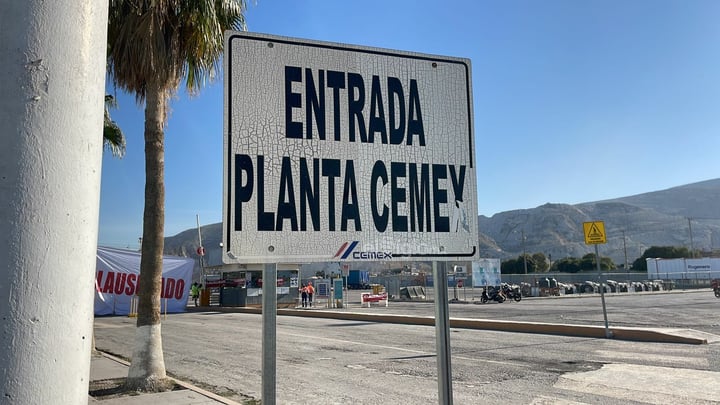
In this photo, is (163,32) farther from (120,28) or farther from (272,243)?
(272,243)

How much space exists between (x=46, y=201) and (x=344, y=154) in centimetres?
102

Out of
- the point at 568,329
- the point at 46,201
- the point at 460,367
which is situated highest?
the point at 46,201

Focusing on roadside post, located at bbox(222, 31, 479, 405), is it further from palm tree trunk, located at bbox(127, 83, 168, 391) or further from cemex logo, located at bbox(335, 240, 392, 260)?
palm tree trunk, located at bbox(127, 83, 168, 391)

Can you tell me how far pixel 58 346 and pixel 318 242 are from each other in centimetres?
88

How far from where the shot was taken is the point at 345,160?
1969 millimetres

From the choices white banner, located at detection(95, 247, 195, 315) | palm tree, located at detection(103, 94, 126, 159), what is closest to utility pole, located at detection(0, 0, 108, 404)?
palm tree, located at detection(103, 94, 126, 159)

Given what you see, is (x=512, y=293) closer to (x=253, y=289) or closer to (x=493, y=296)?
(x=493, y=296)

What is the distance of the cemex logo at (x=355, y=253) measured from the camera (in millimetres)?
1910

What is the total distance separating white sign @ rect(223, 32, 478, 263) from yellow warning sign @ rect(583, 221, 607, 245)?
13.0 meters

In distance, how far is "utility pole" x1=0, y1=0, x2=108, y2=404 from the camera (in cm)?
117

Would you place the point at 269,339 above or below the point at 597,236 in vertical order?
below

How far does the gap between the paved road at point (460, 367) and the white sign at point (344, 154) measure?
19.7ft

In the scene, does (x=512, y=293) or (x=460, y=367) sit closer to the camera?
(x=460, y=367)

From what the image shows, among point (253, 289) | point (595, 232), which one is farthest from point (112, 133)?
point (253, 289)
